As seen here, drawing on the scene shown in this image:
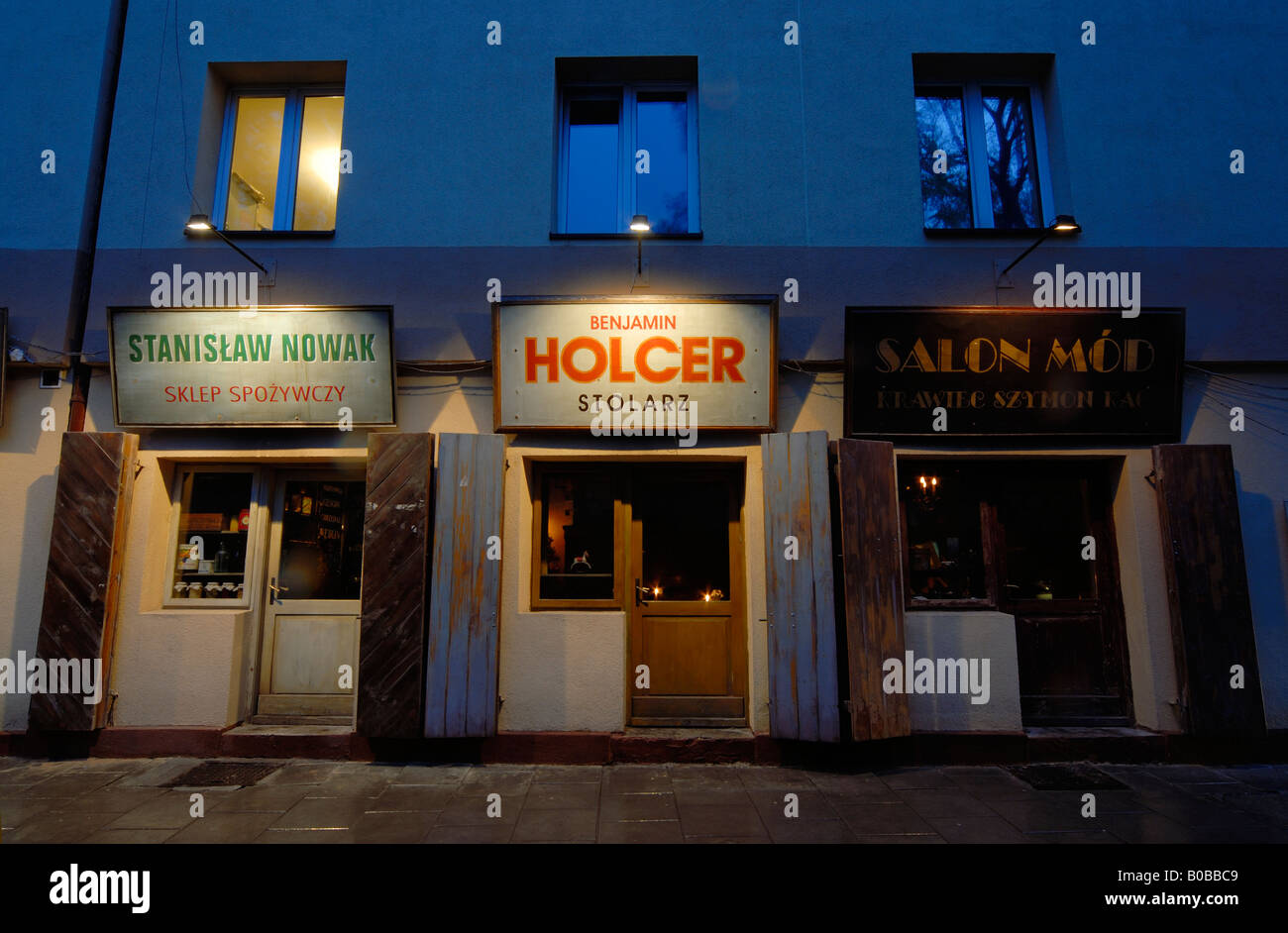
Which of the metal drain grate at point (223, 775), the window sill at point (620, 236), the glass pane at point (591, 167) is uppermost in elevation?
the glass pane at point (591, 167)

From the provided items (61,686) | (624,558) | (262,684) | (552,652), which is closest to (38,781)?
(61,686)

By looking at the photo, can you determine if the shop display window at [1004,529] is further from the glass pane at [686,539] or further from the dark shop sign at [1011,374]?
the glass pane at [686,539]

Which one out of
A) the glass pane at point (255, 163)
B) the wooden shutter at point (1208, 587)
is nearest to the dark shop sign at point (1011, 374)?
the wooden shutter at point (1208, 587)

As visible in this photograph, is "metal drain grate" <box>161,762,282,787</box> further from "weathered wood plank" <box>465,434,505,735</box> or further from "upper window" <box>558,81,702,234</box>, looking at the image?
"upper window" <box>558,81,702,234</box>

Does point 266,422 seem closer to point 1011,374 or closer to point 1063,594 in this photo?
point 1011,374

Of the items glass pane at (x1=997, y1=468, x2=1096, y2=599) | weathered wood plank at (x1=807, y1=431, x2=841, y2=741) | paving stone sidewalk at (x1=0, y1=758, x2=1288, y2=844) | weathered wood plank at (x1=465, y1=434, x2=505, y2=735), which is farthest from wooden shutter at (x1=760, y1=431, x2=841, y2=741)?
weathered wood plank at (x1=465, y1=434, x2=505, y2=735)

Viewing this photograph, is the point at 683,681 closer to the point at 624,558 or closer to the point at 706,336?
the point at 624,558

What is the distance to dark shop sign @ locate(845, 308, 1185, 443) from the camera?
5590 millimetres

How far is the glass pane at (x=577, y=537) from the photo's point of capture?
577 centimetres

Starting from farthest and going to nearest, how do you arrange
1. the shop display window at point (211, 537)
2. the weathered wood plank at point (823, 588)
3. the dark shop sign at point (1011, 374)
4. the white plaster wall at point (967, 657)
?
the shop display window at point (211, 537) < the dark shop sign at point (1011, 374) < the white plaster wall at point (967, 657) < the weathered wood plank at point (823, 588)

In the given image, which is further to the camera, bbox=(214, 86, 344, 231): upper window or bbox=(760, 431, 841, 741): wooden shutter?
bbox=(214, 86, 344, 231): upper window

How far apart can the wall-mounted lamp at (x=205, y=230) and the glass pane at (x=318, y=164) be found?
742 mm

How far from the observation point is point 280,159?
6367 mm

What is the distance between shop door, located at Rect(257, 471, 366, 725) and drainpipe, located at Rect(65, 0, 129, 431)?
1.94 metres
